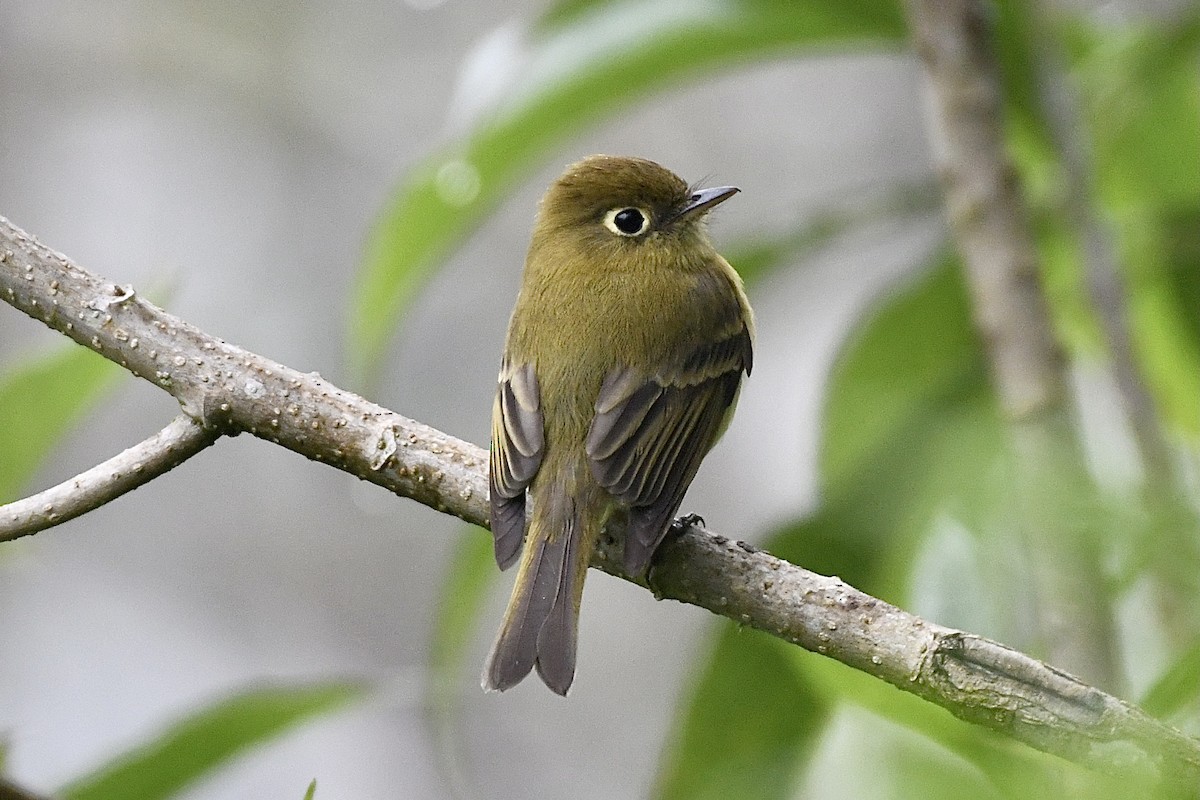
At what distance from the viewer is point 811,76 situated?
6590 millimetres

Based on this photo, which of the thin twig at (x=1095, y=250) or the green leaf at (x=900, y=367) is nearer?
the thin twig at (x=1095, y=250)

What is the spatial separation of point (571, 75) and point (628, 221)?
35 cm

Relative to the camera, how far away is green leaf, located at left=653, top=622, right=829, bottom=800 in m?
1.93

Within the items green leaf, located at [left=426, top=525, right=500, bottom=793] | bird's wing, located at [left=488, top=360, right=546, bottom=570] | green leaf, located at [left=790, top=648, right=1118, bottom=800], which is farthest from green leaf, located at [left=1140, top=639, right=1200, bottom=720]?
green leaf, located at [left=426, top=525, right=500, bottom=793]

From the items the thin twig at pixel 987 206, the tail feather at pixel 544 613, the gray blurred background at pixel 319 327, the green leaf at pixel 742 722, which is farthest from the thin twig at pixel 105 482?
the gray blurred background at pixel 319 327

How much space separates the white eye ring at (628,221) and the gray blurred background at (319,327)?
2394mm

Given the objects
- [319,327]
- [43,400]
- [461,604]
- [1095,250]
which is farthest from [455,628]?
[319,327]

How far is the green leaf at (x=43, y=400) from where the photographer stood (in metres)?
1.82

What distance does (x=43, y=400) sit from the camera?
1842 millimetres

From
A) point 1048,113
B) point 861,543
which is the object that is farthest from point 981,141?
point 861,543

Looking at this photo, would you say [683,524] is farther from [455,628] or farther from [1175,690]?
[1175,690]

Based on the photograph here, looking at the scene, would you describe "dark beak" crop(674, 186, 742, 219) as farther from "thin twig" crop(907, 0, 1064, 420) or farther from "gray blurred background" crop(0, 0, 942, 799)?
"gray blurred background" crop(0, 0, 942, 799)

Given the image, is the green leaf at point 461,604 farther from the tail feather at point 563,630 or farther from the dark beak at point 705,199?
the dark beak at point 705,199

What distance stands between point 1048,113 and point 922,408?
495 millimetres
